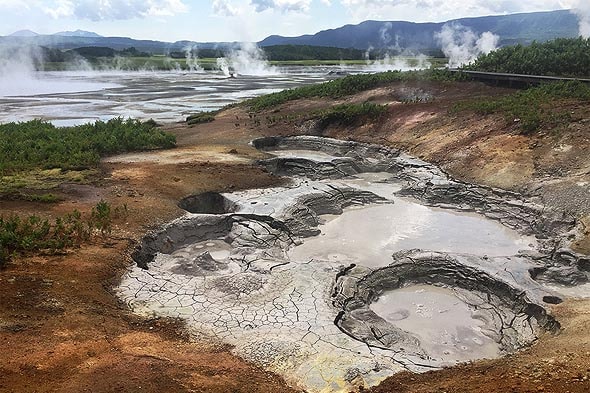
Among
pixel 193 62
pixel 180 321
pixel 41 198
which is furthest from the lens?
pixel 193 62

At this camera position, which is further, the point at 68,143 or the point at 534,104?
the point at 534,104

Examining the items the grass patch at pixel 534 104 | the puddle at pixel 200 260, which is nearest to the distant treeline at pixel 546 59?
the grass patch at pixel 534 104

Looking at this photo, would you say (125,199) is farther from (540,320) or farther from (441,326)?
(540,320)

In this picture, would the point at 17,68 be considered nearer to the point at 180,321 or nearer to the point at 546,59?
the point at 546,59

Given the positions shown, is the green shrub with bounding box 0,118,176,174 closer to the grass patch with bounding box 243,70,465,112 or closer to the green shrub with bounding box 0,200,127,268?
the green shrub with bounding box 0,200,127,268

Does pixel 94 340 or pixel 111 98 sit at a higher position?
pixel 111 98

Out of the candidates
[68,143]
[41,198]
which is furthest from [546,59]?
[41,198]

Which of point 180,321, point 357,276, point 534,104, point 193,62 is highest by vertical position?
point 193,62

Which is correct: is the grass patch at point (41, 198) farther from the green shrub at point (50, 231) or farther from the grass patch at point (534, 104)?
the grass patch at point (534, 104)
